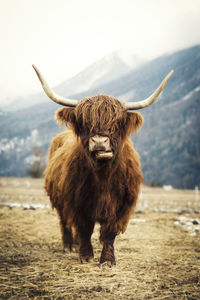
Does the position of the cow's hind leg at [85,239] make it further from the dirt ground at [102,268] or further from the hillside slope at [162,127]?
the hillside slope at [162,127]

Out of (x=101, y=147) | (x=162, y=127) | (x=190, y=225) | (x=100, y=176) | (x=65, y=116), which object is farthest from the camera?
(x=162, y=127)

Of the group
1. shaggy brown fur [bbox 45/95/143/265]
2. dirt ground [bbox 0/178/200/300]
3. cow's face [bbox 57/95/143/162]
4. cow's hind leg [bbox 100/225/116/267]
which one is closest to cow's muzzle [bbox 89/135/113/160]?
cow's face [bbox 57/95/143/162]


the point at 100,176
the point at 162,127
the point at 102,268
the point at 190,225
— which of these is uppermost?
the point at 100,176

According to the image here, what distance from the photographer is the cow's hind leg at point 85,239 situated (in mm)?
3812

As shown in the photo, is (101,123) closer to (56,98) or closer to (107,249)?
(56,98)

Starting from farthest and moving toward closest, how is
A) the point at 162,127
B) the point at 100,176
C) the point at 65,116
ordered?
the point at 162,127 < the point at 65,116 < the point at 100,176

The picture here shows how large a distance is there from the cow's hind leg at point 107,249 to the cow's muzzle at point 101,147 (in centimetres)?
118

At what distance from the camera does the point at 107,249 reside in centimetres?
367

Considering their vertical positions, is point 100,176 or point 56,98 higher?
point 56,98

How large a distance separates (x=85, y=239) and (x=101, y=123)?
5.68ft

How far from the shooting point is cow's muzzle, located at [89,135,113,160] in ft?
9.59

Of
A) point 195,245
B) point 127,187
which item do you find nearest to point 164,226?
point 195,245

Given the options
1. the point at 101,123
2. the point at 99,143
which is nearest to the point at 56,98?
the point at 101,123

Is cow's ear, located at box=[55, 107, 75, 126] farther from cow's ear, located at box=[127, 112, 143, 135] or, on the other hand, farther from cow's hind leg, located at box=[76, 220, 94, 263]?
cow's hind leg, located at box=[76, 220, 94, 263]
